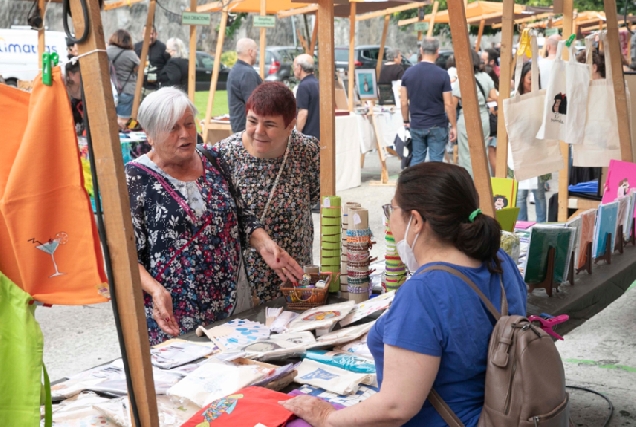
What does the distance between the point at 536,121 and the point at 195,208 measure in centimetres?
211

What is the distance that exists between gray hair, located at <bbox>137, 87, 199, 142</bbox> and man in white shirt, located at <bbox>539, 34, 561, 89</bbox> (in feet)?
7.99

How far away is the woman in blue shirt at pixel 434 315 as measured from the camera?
1770 mm

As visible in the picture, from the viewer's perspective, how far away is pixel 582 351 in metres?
4.84

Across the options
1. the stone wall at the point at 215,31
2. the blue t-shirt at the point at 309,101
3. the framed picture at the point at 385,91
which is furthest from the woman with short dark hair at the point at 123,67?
the stone wall at the point at 215,31

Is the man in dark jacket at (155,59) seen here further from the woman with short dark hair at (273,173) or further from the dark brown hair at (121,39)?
the woman with short dark hair at (273,173)

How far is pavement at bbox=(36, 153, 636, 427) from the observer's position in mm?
4066

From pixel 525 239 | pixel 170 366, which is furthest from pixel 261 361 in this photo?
pixel 525 239

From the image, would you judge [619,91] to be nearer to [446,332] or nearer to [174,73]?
[446,332]

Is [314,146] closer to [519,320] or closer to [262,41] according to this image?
[519,320]

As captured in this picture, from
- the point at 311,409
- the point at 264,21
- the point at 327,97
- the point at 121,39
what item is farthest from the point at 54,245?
the point at 264,21

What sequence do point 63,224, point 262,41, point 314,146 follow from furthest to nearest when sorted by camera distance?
point 262,41, point 314,146, point 63,224

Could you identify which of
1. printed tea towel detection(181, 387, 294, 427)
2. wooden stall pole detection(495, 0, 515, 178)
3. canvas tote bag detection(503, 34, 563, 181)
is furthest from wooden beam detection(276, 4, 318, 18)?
printed tea towel detection(181, 387, 294, 427)

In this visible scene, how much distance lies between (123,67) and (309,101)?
2669 millimetres

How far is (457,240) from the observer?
1.91 m
